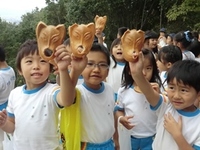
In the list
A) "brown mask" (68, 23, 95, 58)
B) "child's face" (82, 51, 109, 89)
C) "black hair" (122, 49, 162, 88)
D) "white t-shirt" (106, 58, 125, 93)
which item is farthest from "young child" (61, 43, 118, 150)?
"white t-shirt" (106, 58, 125, 93)

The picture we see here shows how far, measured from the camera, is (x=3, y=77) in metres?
3.53

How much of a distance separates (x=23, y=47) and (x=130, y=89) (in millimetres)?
873

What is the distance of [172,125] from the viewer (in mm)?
1730

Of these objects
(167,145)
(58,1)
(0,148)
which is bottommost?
(0,148)

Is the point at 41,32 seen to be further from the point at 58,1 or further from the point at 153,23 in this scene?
the point at 58,1

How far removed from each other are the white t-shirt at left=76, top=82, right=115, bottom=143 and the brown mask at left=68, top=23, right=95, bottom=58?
1.48 ft

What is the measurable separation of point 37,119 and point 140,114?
0.79m

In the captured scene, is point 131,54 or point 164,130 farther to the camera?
point 164,130

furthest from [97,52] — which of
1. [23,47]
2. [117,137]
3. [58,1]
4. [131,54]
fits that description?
[58,1]

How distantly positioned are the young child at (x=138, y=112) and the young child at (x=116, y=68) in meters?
0.92

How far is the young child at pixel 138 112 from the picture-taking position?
228 centimetres

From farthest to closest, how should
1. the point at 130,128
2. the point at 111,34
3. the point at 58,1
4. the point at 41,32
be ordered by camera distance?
the point at 58,1 → the point at 111,34 → the point at 130,128 → the point at 41,32

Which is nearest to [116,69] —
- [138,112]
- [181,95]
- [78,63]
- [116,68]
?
[116,68]

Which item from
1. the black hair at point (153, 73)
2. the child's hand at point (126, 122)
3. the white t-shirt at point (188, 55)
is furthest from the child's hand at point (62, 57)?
the white t-shirt at point (188, 55)
